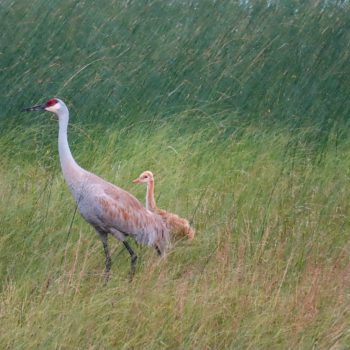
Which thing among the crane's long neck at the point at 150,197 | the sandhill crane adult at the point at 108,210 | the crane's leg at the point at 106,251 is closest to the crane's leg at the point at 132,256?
the sandhill crane adult at the point at 108,210

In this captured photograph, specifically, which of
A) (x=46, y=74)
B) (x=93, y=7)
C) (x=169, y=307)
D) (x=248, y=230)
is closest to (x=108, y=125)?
(x=46, y=74)

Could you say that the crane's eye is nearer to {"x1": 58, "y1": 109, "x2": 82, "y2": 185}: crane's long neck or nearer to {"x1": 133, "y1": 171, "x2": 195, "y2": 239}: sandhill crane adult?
{"x1": 58, "y1": 109, "x2": 82, "y2": 185}: crane's long neck

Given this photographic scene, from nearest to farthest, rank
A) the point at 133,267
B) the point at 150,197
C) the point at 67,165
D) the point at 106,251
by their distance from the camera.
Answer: the point at 133,267, the point at 106,251, the point at 67,165, the point at 150,197

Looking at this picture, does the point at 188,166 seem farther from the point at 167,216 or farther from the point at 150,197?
the point at 167,216

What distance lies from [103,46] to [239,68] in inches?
41.5

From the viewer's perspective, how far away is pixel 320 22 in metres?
8.80

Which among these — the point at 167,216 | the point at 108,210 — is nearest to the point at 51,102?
the point at 108,210

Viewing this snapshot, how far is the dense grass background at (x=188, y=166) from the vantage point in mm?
4645

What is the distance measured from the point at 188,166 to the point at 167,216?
0.89 meters

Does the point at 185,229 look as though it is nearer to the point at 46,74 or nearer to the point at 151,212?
the point at 151,212

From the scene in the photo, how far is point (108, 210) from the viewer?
19.2 feet

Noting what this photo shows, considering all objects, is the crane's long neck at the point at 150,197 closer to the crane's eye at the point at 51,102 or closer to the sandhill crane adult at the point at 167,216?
the sandhill crane adult at the point at 167,216

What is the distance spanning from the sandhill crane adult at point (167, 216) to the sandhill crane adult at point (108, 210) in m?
0.10

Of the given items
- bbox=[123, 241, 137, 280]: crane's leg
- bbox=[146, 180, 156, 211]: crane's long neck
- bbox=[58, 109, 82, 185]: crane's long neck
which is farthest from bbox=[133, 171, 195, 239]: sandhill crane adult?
bbox=[58, 109, 82, 185]: crane's long neck
